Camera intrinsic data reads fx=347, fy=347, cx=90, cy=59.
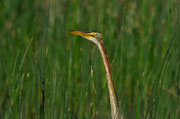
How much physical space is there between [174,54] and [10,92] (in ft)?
4.40

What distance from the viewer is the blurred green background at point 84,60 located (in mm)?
2240

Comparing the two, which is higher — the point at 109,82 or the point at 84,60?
the point at 84,60

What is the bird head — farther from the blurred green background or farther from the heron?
the blurred green background

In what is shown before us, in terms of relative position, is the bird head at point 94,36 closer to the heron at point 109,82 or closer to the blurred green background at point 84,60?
the heron at point 109,82

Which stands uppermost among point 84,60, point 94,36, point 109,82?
point 94,36

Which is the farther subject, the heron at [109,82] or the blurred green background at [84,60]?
the blurred green background at [84,60]

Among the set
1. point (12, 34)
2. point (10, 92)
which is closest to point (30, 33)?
point (12, 34)

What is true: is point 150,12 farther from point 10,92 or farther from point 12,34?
point 10,92

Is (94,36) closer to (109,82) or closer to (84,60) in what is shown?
(84,60)

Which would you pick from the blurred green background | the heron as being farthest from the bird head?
the blurred green background

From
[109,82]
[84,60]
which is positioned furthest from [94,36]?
[109,82]

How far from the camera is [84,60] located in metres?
2.19

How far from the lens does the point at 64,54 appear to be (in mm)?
2758

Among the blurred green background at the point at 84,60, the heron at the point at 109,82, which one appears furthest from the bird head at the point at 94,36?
Answer: the blurred green background at the point at 84,60
